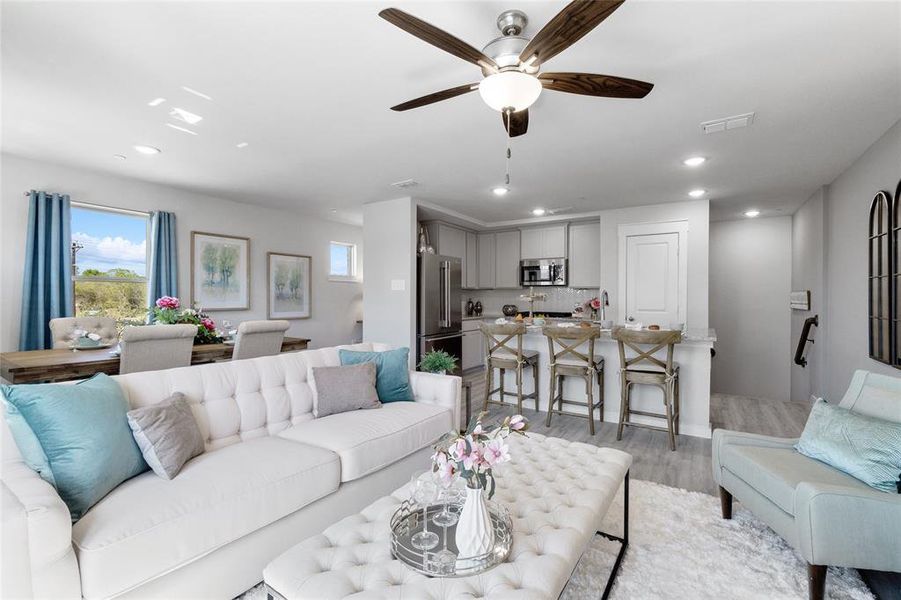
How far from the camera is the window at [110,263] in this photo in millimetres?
4086

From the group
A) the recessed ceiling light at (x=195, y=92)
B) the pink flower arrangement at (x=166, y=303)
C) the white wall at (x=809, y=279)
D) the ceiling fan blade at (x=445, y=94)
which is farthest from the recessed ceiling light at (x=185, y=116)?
the white wall at (x=809, y=279)

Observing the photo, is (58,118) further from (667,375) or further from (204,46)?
(667,375)

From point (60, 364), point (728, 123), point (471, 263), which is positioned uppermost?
point (728, 123)

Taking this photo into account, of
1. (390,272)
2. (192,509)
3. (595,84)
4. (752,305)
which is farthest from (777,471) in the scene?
(752,305)

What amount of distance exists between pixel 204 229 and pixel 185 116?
2.60 m

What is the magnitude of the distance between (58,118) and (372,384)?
2.82 metres

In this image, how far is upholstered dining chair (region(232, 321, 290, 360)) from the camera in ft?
10.7

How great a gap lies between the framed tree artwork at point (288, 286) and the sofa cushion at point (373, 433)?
3.72m

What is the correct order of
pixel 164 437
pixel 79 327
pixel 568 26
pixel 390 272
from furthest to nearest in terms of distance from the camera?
1. pixel 390 272
2. pixel 79 327
3. pixel 164 437
4. pixel 568 26

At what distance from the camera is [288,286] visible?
19.6 feet

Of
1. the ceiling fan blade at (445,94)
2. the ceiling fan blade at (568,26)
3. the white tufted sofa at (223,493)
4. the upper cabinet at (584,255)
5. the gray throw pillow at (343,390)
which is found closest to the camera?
the white tufted sofa at (223,493)

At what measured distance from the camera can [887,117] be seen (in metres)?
2.71

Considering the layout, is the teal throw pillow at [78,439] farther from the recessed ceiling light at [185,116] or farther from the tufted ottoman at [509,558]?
the recessed ceiling light at [185,116]

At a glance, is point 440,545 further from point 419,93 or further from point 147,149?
point 147,149
